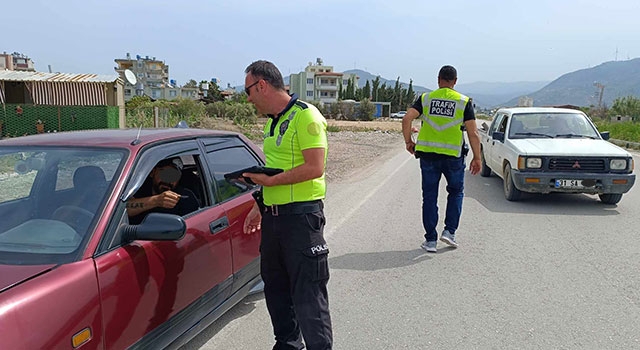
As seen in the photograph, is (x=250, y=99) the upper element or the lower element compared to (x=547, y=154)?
upper

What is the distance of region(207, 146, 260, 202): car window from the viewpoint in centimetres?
362

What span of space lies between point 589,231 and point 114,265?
626 cm

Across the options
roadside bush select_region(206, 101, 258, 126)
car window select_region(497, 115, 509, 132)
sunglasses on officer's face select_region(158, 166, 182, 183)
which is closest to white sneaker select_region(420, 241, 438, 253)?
sunglasses on officer's face select_region(158, 166, 182, 183)

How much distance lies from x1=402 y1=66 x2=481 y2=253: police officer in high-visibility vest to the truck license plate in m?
2.90

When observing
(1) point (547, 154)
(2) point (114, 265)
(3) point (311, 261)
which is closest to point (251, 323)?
(3) point (311, 261)

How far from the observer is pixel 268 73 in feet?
9.13

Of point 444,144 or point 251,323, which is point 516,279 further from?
point 251,323

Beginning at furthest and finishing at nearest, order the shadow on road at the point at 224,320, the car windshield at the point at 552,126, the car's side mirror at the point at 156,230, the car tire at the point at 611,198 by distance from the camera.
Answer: the car windshield at the point at 552,126, the car tire at the point at 611,198, the shadow on road at the point at 224,320, the car's side mirror at the point at 156,230

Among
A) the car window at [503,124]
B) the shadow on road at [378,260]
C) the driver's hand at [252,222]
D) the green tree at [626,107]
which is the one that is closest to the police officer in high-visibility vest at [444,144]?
the shadow on road at [378,260]

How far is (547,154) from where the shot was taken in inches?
310

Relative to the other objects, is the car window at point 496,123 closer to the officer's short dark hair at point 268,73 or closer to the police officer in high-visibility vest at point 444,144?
the police officer in high-visibility vest at point 444,144

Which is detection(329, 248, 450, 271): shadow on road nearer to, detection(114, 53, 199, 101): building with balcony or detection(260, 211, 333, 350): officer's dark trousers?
detection(260, 211, 333, 350): officer's dark trousers

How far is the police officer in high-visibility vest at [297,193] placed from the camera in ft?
9.01

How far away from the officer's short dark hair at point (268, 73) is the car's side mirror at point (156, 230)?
3.07 feet
